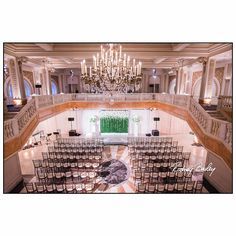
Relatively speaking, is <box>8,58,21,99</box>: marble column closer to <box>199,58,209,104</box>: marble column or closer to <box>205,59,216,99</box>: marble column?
<box>199,58,209,104</box>: marble column

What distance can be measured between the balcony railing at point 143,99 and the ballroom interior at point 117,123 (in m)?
0.03

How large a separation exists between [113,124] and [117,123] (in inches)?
16.5

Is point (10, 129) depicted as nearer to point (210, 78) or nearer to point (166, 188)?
point (166, 188)

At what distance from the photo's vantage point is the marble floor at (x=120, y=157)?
7.10 meters

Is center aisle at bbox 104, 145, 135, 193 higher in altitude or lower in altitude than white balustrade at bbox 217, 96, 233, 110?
lower

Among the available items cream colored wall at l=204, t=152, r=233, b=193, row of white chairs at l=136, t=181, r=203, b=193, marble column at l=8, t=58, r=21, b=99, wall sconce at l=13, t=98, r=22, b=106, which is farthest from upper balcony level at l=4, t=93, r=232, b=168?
marble column at l=8, t=58, r=21, b=99

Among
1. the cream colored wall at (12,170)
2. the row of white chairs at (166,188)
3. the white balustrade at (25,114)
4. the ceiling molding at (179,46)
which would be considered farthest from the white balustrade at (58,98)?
the ceiling molding at (179,46)

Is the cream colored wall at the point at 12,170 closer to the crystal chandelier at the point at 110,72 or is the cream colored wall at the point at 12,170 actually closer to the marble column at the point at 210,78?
the crystal chandelier at the point at 110,72

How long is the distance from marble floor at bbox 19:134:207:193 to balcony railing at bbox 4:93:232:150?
3343 mm

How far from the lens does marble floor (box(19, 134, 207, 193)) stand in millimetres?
7100

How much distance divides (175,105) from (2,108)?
25.1ft

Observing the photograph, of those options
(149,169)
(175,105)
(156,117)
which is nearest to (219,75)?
(175,105)

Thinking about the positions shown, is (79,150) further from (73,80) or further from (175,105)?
(73,80)
